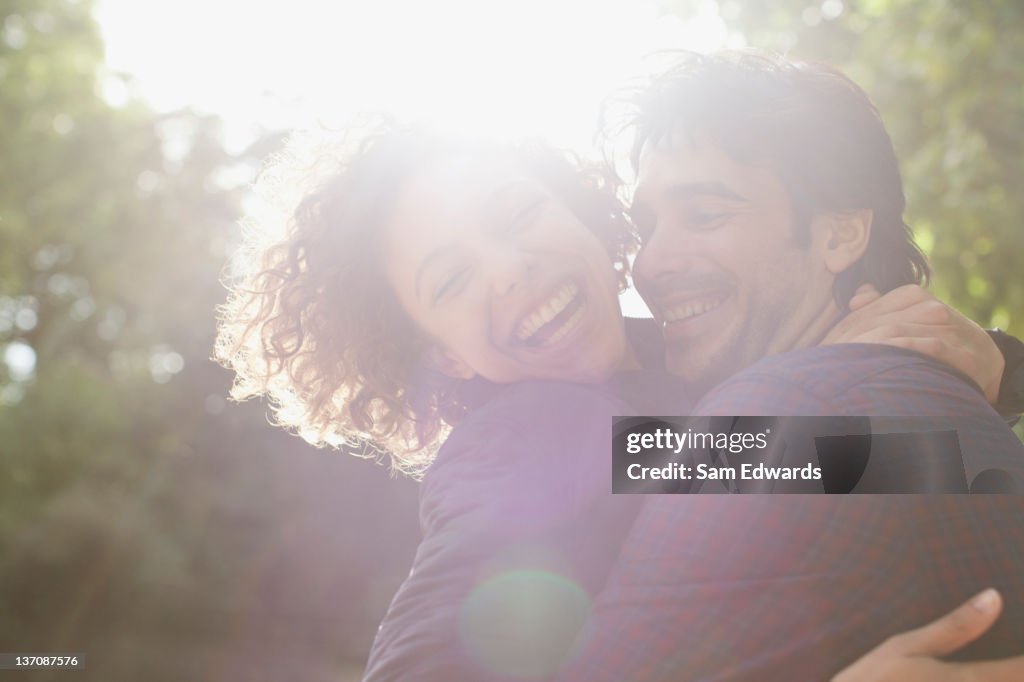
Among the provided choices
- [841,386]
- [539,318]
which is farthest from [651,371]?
[841,386]

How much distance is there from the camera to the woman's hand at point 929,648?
1.07 metres

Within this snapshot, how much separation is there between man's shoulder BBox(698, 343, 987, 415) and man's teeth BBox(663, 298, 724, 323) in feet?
1.92

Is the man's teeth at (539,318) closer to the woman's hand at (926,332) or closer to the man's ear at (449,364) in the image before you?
the man's ear at (449,364)

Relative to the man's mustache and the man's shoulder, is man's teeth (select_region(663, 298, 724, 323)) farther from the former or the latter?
the man's shoulder

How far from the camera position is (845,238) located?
185 centimetres

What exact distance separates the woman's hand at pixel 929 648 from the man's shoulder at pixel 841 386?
0.77 feet

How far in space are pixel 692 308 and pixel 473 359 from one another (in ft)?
1.37

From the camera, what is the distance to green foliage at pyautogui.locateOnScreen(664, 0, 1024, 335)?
496 centimetres

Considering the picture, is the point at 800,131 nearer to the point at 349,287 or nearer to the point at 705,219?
the point at 705,219

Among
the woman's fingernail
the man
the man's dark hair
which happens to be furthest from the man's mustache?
the woman's fingernail

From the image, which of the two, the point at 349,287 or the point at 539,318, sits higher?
the point at 349,287

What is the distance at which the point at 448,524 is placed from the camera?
143 cm

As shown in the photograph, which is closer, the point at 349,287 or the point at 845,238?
the point at 845,238

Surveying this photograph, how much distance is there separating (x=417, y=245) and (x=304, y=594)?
27.3 feet
